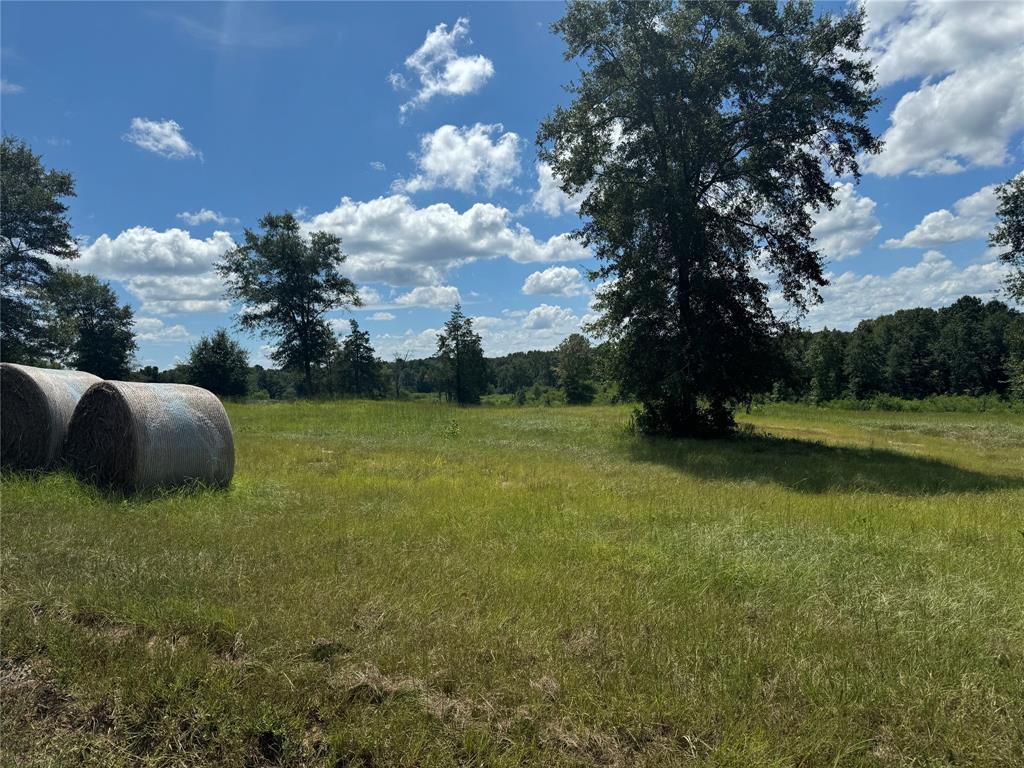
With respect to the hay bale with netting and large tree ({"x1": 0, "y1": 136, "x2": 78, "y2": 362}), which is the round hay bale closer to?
the hay bale with netting

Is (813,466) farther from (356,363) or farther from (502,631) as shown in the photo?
(356,363)

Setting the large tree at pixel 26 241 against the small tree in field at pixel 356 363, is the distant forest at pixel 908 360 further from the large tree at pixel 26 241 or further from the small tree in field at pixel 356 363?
the large tree at pixel 26 241

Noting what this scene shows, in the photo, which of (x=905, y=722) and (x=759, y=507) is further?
(x=759, y=507)

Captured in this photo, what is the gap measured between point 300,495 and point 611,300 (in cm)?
1349

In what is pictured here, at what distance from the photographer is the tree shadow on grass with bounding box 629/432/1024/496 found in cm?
1112

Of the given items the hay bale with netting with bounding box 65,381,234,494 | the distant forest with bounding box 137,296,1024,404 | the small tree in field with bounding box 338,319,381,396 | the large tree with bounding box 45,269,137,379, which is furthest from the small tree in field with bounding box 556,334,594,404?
the hay bale with netting with bounding box 65,381,234,494

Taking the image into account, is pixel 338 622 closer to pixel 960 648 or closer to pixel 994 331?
pixel 960 648

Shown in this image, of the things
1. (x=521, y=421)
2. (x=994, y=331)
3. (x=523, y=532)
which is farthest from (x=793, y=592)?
(x=994, y=331)

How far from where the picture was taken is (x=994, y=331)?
7319 cm

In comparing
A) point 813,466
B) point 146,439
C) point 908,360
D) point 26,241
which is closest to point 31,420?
point 146,439

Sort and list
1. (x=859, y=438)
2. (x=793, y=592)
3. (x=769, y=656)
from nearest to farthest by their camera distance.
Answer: (x=769, y=656) → (x=793, y=592) → (x=859, y=438)

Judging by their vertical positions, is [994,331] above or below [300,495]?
above

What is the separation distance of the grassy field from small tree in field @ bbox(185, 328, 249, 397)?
50.2 metres

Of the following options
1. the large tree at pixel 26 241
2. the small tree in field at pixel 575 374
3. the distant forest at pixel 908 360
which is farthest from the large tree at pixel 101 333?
the small tree in field at pixel 575 374
